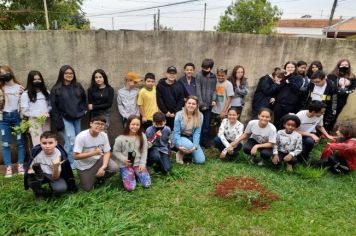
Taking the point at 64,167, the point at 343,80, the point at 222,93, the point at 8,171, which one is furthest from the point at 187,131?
the point at 343,80

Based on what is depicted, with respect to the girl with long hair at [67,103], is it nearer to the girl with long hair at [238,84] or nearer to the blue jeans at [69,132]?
the blue jeans at [69,132]

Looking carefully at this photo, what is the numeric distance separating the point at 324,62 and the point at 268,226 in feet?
14.8

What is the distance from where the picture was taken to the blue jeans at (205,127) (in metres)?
5.97

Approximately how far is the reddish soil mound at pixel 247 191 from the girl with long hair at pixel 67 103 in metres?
2.47

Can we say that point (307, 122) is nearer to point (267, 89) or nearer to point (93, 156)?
point (267, 89)

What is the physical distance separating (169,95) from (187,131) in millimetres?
693

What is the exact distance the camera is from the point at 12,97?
4.74 m

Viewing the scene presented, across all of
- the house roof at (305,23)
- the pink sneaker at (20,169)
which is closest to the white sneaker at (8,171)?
the pink sneaker at (20,169)

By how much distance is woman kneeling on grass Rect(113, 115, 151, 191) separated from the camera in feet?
14.6

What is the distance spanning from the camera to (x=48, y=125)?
531cm

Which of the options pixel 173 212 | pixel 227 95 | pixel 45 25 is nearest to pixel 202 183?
pixel 173 212

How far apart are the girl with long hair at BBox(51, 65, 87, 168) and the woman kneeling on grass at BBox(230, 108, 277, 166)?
257cm

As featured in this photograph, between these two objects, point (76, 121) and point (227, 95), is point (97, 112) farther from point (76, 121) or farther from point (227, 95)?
point (227, 95)

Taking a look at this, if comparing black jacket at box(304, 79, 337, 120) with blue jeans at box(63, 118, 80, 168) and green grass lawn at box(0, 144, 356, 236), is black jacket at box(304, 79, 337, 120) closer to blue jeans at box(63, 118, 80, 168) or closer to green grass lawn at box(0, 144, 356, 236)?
green grass lawn at box(0, 144, 356, 236)
